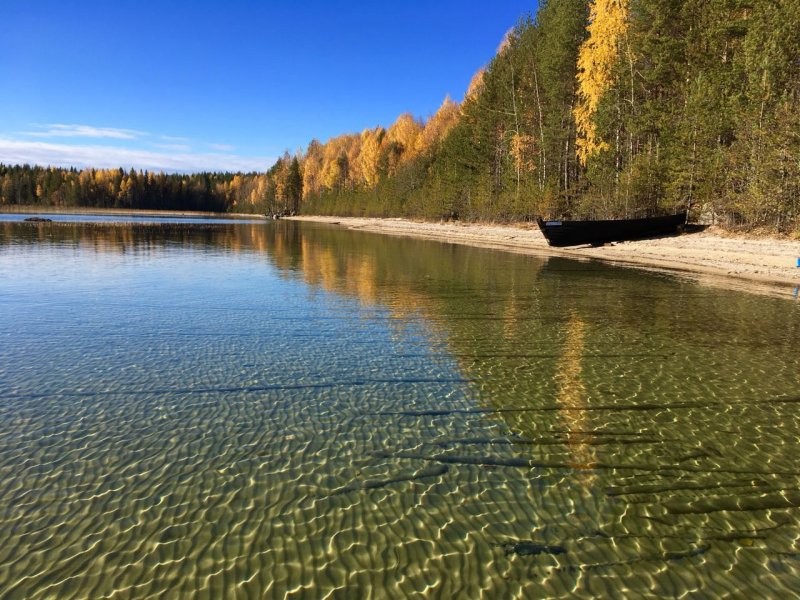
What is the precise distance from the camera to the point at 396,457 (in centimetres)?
577

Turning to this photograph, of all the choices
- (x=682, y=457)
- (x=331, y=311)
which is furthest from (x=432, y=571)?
(x=331, y=311)

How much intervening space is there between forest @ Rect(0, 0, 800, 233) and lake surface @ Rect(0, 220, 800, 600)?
60.2ft

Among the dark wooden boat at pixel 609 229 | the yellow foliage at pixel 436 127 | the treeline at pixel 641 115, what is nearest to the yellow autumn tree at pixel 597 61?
the treeline at pixel 641 115

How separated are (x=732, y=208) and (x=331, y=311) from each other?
2526 cm

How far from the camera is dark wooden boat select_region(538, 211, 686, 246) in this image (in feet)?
98.7

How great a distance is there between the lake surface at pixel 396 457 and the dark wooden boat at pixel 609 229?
61.9ft

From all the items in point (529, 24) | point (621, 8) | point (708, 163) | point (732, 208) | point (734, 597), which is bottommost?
point (734, 597)

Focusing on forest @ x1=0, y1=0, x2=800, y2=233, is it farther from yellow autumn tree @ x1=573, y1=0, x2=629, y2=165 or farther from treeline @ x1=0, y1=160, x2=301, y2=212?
treeline @ x1=0, y1=160, x2=301, y2=212

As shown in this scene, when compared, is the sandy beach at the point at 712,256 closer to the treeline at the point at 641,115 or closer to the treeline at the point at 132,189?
the treeline at the point at 641,115

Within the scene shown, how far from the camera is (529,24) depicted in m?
47.6

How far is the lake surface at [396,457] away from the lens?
398 cm

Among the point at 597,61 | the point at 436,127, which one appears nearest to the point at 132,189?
the point at 436,127

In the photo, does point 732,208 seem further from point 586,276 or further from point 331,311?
point 331,311

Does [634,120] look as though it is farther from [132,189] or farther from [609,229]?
[132,189]
